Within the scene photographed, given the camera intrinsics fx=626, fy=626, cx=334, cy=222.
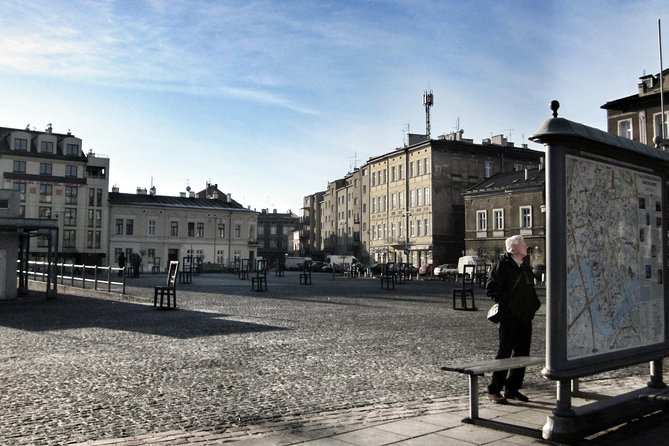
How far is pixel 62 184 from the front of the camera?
78.3 m

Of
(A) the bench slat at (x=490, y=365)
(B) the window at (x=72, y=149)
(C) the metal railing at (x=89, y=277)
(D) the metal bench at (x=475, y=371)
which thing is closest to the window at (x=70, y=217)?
(B) the window at (x=72, y=149)

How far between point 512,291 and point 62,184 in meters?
80.0

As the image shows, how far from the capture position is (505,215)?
59.3 m

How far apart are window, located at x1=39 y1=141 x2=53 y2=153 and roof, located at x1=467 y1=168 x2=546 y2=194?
169 feet

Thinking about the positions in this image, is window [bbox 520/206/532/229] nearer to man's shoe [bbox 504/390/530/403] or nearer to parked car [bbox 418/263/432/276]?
parked car [bbox 418/263/432/276]

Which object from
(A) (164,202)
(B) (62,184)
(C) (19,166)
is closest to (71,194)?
(B) (62,184)

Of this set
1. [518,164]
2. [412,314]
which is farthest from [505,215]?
[412,314]

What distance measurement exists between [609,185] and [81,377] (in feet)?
22.7

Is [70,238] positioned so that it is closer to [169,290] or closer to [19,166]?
[19,166]

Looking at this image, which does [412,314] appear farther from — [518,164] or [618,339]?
[518,164]

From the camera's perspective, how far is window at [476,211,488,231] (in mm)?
61719

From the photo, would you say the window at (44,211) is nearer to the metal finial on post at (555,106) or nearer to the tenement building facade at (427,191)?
the tenement building facade at (427,191)

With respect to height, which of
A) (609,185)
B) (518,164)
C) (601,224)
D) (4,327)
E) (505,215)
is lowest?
(4,327)

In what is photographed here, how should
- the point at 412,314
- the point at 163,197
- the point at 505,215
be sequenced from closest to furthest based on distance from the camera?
the point at 412,314 → the point at 505,215 → the point at 163,197
